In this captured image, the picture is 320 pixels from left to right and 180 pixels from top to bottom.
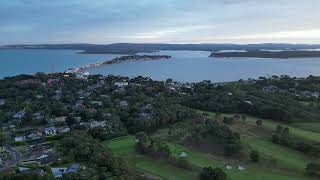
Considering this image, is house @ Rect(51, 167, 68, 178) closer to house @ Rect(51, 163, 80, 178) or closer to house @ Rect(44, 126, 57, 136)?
house @ Rect(51, 163, 80, 178)

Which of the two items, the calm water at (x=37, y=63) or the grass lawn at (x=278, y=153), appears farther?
the calm water at (x=37, y=63)

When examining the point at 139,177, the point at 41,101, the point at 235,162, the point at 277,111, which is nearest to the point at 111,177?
the point at 139,177

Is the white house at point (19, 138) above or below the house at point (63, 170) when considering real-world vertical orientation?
below

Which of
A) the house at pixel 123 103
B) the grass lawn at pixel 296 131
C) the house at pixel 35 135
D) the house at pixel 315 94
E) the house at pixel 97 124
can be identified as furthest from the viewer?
the house at pixel 315 94

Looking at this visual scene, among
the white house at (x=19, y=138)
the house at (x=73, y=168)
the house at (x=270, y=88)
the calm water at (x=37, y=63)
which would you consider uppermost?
Result: the house at (x=73, y=168)

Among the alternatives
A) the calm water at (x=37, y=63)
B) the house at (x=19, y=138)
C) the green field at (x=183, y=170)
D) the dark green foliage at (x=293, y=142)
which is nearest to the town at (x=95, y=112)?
the house at (x=19, y=138)

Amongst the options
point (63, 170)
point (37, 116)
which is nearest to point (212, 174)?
point (63, 170)

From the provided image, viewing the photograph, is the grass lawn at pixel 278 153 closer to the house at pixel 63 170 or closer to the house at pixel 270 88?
the house at pixel 63 170

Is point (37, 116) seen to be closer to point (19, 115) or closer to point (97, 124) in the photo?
point (19, 115)

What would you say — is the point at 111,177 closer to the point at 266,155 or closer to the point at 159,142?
the point at 159,142

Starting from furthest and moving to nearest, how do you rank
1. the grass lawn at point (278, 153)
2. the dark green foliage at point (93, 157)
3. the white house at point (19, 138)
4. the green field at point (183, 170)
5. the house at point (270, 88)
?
the house at point (270, 88) < the white house at point (19, 138) < the grass lawn at point (278, 153) < the green field at point (183, 170) < the dark green foliage at point (93, 157)

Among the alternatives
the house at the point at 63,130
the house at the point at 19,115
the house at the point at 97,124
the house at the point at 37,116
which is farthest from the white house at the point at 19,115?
the house at the point at 97,124
